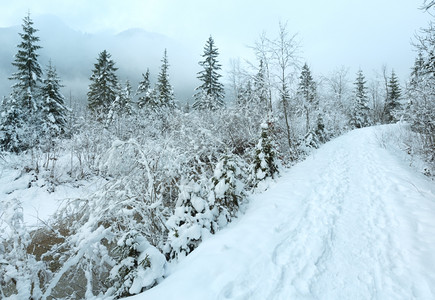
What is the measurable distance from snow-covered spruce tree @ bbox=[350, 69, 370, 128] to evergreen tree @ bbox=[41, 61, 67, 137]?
118 ft

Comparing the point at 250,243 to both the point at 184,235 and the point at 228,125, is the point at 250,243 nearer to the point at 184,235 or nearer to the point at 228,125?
the point at 184,235

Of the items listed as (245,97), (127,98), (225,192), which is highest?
(127,98)

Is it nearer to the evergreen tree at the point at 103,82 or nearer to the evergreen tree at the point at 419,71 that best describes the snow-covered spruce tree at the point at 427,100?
the evergreen tree at the point at 419,71

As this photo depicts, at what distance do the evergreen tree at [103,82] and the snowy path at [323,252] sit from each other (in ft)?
84.6

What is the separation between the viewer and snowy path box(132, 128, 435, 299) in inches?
108

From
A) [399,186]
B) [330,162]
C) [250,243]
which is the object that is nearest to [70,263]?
[250,243]

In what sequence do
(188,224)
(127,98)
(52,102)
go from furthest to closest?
(127,98), (52,102), (188,224)

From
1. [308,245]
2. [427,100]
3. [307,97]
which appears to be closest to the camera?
[308,245]

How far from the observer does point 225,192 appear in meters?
5.30

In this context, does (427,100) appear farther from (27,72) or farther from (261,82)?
(27,72)

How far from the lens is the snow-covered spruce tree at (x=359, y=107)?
103ft

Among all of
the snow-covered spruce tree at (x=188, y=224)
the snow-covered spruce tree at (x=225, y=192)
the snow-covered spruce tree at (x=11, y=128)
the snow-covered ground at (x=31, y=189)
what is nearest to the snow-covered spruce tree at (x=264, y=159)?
the snow-covered spruce tree at (x=225, y=192)

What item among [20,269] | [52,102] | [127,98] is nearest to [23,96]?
[52,102]

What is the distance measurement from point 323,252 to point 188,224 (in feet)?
8.07
